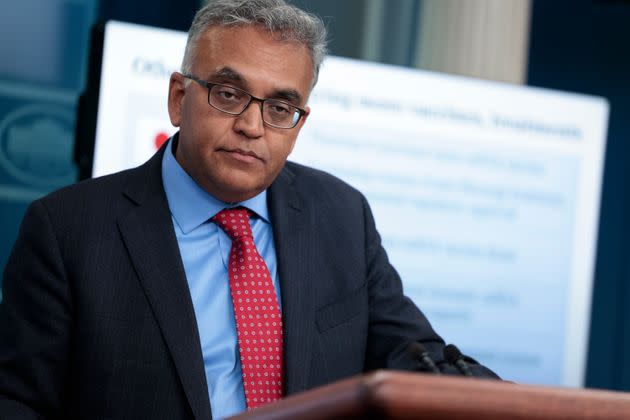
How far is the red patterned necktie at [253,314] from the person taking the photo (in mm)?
1873

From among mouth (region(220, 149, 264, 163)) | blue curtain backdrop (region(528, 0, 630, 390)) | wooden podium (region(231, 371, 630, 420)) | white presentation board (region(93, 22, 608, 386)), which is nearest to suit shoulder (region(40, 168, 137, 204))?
mouth (region(220, 149, 264, 163))

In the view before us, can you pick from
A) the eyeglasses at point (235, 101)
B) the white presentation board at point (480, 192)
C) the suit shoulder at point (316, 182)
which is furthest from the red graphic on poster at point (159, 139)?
the eyeglasses at point (235, 101)

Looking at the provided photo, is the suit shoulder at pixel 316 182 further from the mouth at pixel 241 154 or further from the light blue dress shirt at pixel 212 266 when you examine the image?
the mouth at pixel 241 154

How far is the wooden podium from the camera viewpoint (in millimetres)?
891

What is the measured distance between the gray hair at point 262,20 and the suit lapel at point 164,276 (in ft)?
1.00

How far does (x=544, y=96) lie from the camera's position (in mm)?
3703

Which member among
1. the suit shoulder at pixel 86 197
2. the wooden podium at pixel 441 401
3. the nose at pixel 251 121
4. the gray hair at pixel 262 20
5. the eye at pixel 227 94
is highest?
the gray hair at pixel 262 20

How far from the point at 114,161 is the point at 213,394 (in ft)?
4.95

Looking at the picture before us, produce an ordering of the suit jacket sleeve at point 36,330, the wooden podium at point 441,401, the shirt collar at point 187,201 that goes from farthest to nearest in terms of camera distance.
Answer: the shirt collar at point 187,201 → the suit jacket sleeve at point 36,330 → the wooden podium at point 441,401

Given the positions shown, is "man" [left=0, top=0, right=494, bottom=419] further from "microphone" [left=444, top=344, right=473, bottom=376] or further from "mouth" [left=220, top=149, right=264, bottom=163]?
"microphone" [left=444, top=344, right=473, bottom=376]

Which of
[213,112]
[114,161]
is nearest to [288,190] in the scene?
[213,112]

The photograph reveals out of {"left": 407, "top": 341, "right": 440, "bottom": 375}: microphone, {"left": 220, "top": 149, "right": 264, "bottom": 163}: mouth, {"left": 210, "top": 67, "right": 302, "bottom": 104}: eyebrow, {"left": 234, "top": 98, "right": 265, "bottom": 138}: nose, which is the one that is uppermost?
{"left": 210, "top": 67, "right": 302, "bottom": 104}: eyebrow

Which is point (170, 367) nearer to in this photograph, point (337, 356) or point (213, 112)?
point (337, 356)

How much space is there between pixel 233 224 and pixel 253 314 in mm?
223
